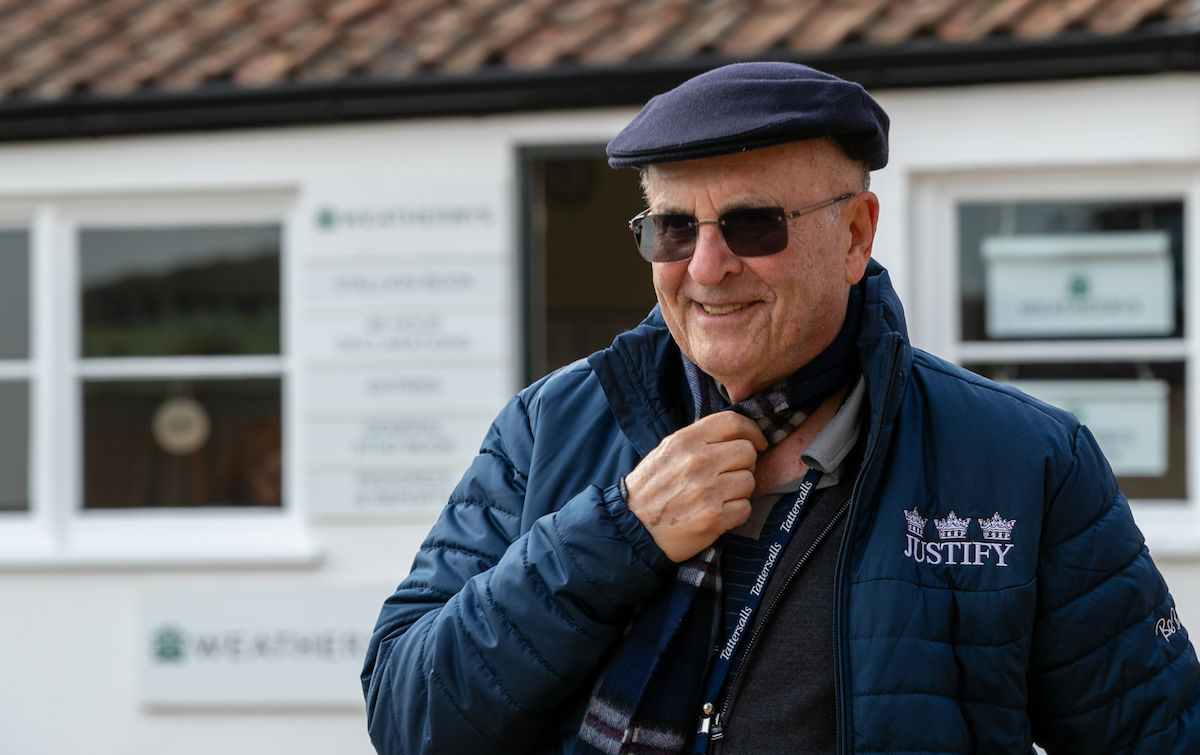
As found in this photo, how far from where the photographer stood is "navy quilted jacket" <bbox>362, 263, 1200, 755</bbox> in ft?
4.88

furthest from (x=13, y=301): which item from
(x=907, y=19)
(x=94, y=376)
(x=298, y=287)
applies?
(x=907, y=19)

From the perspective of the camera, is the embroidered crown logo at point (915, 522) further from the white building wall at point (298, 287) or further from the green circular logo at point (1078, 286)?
the green circular logo at point (1078, 286)

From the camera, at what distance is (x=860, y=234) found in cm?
175

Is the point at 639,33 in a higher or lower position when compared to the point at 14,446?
higher

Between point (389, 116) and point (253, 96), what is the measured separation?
59cm

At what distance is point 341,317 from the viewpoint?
5.23 metres

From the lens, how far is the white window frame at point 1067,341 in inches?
190

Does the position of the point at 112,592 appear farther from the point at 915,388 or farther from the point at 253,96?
the point at 915,388

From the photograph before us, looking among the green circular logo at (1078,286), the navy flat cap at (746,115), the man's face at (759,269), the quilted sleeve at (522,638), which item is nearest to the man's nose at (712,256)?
the man's face at (759,269)

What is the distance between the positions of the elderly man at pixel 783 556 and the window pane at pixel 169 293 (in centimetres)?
416

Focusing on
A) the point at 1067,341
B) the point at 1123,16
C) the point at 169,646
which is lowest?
the point at 169,646

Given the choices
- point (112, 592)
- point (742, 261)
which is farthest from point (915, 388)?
point (112, 592)

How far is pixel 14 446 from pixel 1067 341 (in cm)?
487

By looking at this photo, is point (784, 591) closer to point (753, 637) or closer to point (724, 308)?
point (753, 637)
